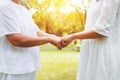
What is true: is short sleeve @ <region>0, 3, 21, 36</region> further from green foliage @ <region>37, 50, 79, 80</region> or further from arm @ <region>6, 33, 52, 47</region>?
green foliage @ <region>37, 50, 79, 80</region>

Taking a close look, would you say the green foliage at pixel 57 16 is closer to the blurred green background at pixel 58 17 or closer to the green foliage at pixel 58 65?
the blurred green background at pixel 58 17

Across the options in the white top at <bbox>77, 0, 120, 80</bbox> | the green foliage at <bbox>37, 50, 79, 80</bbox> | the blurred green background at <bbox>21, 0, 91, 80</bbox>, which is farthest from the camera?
the green foliage at <bbox>37, 50, 79, 80</bbox>

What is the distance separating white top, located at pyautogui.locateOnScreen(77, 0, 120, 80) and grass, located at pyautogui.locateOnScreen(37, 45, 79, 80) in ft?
9.21

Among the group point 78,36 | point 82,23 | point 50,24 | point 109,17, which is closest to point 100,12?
point 109,17

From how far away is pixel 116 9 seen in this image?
1558 millimetres

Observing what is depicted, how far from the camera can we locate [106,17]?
155cm

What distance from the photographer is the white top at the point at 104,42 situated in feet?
5.10

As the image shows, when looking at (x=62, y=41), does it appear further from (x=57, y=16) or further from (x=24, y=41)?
(x=57, y=16)

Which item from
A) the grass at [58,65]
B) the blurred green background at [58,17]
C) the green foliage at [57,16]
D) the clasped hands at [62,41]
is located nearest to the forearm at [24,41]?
the clasped hands at [62,41]

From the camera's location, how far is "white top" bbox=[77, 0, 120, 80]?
1555 mm

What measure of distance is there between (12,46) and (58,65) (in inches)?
156

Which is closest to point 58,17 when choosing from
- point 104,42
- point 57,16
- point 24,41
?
point 57,16

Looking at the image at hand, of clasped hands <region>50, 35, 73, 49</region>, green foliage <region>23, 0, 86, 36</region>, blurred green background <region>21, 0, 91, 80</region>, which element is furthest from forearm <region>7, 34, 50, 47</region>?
green foliage <region>23, 0, 86, 36</region>

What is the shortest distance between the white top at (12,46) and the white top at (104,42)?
1.22 feet
